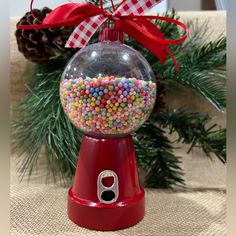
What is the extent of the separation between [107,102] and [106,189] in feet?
0.39

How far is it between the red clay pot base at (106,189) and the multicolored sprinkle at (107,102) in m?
0.02

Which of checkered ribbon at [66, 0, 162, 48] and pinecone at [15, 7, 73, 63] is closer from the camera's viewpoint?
checkered ribbon at [66, 0, 162, 48]

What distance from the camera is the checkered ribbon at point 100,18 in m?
0.43

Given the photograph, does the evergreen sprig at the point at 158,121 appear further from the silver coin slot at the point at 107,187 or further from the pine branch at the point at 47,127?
the silver coin slot at the point at 107,187

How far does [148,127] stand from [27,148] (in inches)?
9.2

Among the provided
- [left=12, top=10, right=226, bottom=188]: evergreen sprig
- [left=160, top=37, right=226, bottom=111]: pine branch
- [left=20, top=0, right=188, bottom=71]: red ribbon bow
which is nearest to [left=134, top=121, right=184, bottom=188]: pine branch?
[left=12, top=10, right=226, bottom=188]: evergreen sprig

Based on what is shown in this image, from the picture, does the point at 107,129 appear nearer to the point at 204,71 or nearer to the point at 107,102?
the point at 107,102

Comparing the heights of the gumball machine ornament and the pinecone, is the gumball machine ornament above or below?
below

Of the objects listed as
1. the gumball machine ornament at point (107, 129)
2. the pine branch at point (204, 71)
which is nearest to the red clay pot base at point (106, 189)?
A: the gumball machine ornament at point (107, 129)

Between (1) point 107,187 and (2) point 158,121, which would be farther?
(2) point 158,121

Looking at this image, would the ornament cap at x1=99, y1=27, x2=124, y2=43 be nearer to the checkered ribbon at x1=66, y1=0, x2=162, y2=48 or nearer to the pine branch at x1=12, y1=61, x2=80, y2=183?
the checkered ribbon at x1=66, y1=0, x2=162, y2=48

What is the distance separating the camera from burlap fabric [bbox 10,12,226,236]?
1.47 feet

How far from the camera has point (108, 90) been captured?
16.4 inches

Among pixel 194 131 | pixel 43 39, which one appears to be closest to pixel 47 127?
pixel 43 39
